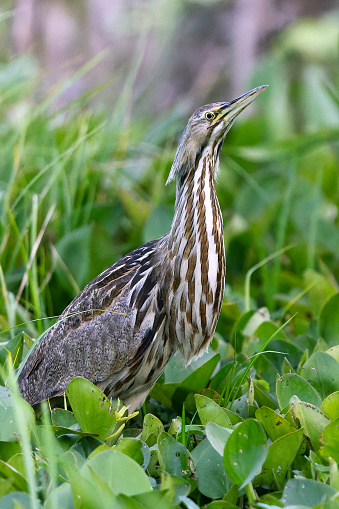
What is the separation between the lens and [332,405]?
1964 millimetres

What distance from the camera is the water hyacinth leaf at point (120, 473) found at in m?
1.61

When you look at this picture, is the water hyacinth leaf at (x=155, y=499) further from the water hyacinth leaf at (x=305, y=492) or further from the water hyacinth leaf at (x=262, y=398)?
the water hyacinth leaf at (x=262, y=398)

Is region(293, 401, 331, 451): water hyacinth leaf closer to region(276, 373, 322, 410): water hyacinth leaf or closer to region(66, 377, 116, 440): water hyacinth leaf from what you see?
region(276, 373, 322, 410): water hyacinth leaf

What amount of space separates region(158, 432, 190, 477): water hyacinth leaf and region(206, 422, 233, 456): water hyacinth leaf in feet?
0.40

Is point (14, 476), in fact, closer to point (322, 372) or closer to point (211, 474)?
point (211, 474)

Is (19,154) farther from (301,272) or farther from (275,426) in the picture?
(275,426)

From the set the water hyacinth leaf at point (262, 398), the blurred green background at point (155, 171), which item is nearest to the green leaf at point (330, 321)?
the blurred green background at point (155, 171)

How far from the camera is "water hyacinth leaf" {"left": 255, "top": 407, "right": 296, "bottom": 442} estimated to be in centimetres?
189

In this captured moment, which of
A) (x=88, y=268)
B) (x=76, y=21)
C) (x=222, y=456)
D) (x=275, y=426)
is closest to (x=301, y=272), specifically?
(x=88, y=268)

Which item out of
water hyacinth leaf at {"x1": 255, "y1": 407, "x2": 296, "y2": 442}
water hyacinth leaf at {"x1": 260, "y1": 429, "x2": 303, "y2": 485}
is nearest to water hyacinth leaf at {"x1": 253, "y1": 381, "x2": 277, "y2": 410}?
water hyacinth leaf at {"x1": 255, "y1": 407, "x2": 296, "y2": 442}

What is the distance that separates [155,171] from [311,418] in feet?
8.15

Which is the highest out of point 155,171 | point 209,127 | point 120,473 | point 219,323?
point 209,127

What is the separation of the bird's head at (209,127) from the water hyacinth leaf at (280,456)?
0.95m

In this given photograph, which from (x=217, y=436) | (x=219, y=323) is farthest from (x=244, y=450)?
(x=219, y=323)
